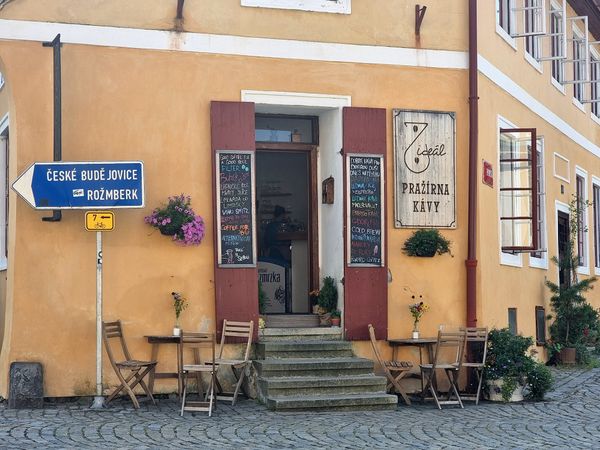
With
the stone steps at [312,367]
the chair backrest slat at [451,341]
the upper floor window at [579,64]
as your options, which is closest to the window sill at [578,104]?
the upper floor window at [579,64]

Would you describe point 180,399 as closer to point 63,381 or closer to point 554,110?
point 63,381

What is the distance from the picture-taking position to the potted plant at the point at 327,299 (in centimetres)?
1281

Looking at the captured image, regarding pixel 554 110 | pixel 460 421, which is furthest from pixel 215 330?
pixel 554 110

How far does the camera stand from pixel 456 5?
1339 centimetres

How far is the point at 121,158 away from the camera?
468 inches

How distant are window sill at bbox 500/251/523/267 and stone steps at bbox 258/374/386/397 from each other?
130 inches

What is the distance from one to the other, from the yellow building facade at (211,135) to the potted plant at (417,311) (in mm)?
82

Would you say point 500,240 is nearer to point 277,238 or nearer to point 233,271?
point 277,238

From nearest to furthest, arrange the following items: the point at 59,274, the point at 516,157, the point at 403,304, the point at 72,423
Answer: the point at 72,423 < the point at 59,274 < the point at 403,304 < the point at 516,157

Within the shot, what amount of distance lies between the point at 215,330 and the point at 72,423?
7.71ft

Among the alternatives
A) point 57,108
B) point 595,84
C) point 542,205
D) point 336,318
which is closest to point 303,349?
point 336,318

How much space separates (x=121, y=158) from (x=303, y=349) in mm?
2970

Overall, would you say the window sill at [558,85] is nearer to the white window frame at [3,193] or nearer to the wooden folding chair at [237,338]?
the wooden folding chair at [237,338]

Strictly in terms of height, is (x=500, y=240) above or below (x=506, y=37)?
below
